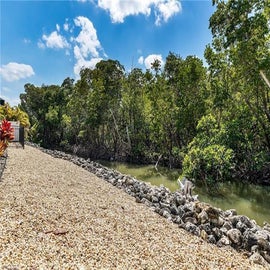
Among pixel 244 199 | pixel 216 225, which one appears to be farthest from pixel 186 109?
pixel 216 225

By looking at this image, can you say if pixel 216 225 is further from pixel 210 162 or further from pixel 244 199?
pixel 210 162

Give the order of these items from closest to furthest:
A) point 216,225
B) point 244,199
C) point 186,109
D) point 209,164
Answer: point 216,225 < point 244,199 < point 209,164 < point 186,109

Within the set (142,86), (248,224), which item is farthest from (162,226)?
(142,86)

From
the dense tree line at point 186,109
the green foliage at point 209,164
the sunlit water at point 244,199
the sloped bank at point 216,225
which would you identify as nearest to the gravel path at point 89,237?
the sloped bank at point 216,225

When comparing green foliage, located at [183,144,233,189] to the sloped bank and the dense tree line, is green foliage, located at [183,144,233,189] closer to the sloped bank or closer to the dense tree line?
the dense tree line

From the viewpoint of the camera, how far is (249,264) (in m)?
3.49

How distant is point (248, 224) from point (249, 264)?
1557mm

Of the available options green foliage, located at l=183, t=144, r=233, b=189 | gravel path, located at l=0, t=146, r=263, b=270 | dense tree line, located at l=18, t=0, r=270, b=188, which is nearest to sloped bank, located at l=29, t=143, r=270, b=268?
gravel path, located at l=0, t=146, r=263, b=270

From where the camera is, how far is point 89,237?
3.48 metres

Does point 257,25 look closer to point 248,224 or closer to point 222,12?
point 222,12

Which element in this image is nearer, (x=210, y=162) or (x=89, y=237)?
(x=89, y=237)

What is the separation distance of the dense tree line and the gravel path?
6052 mm

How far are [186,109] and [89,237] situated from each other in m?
13.4

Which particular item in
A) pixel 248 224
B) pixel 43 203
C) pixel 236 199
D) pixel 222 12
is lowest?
pixel 236 199
